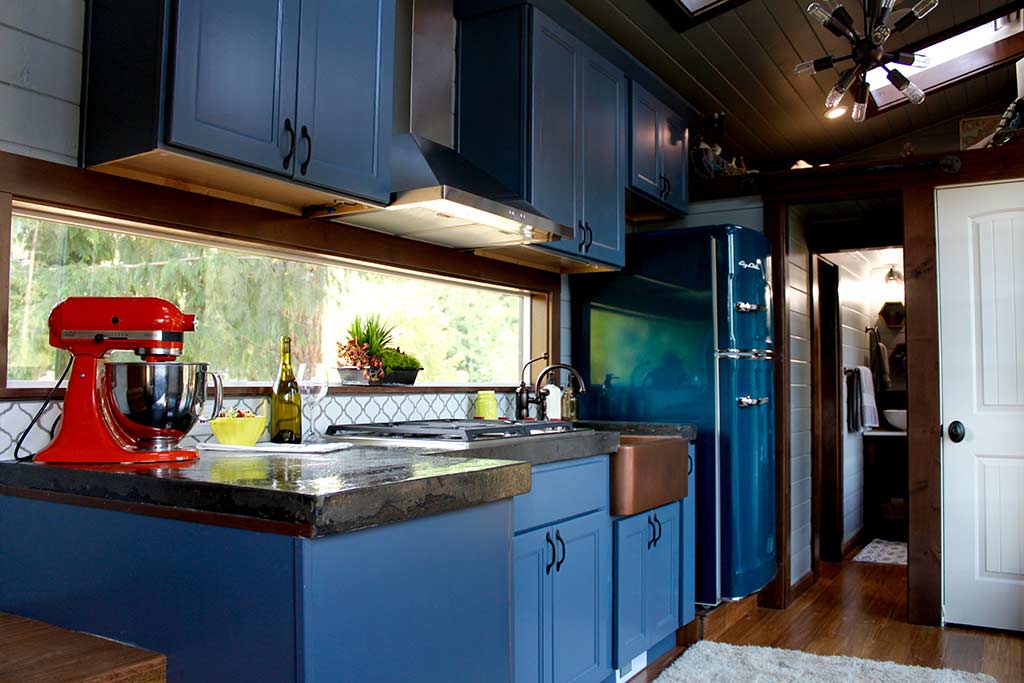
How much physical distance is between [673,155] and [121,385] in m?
3.26

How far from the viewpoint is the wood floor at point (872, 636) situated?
3385 mm

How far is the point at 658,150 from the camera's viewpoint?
409 cm

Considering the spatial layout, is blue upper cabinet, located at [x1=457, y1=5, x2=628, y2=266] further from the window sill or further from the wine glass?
the wine glass

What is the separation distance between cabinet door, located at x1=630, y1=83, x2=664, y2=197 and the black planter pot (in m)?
1.53

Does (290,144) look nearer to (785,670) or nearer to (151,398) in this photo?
(151,398)

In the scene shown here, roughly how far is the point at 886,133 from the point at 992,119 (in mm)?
1265

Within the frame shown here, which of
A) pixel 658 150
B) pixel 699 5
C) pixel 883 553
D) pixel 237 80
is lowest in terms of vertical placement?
pixel 883 553

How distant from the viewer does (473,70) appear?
322 centimetres

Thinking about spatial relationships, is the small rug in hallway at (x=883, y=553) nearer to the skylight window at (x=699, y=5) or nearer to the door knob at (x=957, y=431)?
the door knob at (x=957, y=431)


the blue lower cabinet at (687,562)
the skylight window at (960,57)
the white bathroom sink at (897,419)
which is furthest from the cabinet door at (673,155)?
the white bathroom sink at (897,419)

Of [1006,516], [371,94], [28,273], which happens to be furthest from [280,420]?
[1006,516]

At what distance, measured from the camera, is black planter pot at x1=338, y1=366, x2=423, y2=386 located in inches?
108

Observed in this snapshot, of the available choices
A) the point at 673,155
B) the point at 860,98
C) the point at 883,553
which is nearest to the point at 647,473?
the point at 673,155

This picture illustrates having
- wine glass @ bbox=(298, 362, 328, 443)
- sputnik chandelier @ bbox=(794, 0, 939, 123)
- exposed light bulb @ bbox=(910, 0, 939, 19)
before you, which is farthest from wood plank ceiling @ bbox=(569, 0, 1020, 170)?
wine glass @ bbox=(298, 362, 328, 443)
